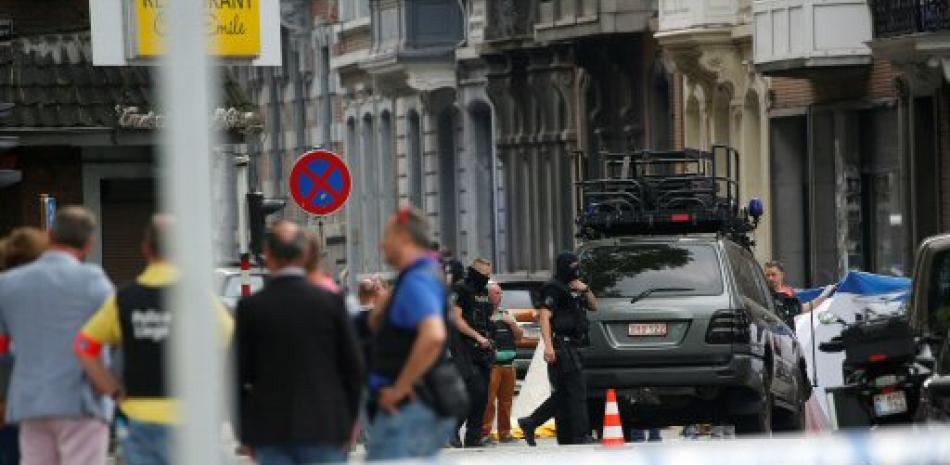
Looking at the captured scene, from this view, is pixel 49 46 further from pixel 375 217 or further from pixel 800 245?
pixel 375 217

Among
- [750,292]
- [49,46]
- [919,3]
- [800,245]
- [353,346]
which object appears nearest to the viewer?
[353,346]

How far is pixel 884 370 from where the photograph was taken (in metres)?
21.4

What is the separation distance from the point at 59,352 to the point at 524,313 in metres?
22.3

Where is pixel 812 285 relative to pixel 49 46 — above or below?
below

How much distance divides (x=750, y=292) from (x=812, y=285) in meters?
19.9

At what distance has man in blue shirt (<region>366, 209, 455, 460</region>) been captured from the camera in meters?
14.2

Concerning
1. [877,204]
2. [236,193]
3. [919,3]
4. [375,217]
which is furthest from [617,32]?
[375,217]

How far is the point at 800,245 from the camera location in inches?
1877

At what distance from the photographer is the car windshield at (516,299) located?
38531mm

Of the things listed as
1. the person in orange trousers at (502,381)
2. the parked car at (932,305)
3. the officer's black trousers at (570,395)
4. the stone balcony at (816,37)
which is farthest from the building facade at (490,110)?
the parked car at (932,305)

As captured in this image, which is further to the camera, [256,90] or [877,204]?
[256,90]

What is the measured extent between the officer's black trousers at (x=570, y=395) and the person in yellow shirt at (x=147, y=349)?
10981 millimetres

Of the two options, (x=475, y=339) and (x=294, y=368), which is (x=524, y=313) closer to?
(x=475, y=339)

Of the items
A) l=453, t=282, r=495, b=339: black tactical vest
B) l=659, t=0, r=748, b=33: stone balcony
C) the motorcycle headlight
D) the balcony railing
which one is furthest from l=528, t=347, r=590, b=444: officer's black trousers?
l=659, t=0, r=748, b=33: stone balcony
